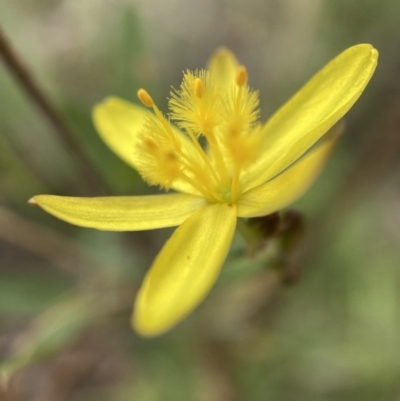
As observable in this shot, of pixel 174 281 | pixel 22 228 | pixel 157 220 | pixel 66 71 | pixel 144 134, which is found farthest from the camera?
pixel 66 71

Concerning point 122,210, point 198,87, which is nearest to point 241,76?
point 198,87

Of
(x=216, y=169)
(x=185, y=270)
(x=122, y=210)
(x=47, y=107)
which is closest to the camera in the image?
(x=185, y=270)

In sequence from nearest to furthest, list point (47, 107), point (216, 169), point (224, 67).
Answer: point (216, 169) → point (224, 67) → point (47, 107)

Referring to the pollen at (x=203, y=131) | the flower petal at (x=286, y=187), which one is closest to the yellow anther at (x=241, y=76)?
the pollen at (x=203, y=131)

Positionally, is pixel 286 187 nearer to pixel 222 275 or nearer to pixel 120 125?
pixel 120 125

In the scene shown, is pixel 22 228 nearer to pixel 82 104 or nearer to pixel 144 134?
pixel 82 104

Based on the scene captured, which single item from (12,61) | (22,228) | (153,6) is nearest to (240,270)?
(12,61)
